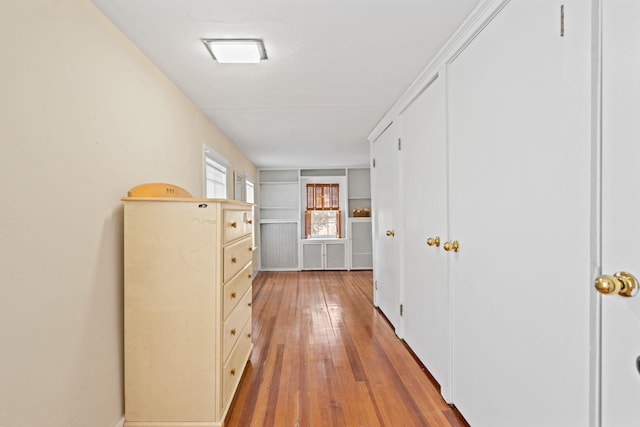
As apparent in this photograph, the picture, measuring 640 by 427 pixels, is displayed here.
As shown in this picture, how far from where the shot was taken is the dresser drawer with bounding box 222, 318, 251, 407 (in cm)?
168

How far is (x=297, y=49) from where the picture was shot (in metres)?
1.83

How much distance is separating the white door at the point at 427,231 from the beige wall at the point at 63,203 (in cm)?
188

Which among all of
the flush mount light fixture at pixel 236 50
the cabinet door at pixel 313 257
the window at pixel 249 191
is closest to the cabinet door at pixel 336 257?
the cabinet door at pixel 313 257

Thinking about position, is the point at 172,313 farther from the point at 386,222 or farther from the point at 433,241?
the point at 386,222

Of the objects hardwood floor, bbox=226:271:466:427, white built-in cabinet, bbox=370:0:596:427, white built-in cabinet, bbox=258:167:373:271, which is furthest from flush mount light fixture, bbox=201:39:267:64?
white built-in cabinet, bbox=258:167:373:271

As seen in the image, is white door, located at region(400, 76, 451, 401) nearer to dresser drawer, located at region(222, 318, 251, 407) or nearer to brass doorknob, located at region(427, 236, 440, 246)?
brass doorknob, located at region(427, 236, 440, 246)

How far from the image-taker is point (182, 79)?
2217mm

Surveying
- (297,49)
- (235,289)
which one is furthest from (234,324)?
(297,49)

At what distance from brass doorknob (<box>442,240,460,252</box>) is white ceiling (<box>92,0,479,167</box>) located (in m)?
1.19

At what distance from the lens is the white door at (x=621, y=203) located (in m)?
0.78

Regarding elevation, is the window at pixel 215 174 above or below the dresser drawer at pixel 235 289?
above

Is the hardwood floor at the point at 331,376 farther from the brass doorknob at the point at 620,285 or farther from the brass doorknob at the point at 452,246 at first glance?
the brass doorknob at the point at 620,285

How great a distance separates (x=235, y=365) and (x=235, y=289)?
489mm

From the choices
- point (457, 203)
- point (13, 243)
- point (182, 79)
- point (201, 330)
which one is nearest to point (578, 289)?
point (457, 203)
